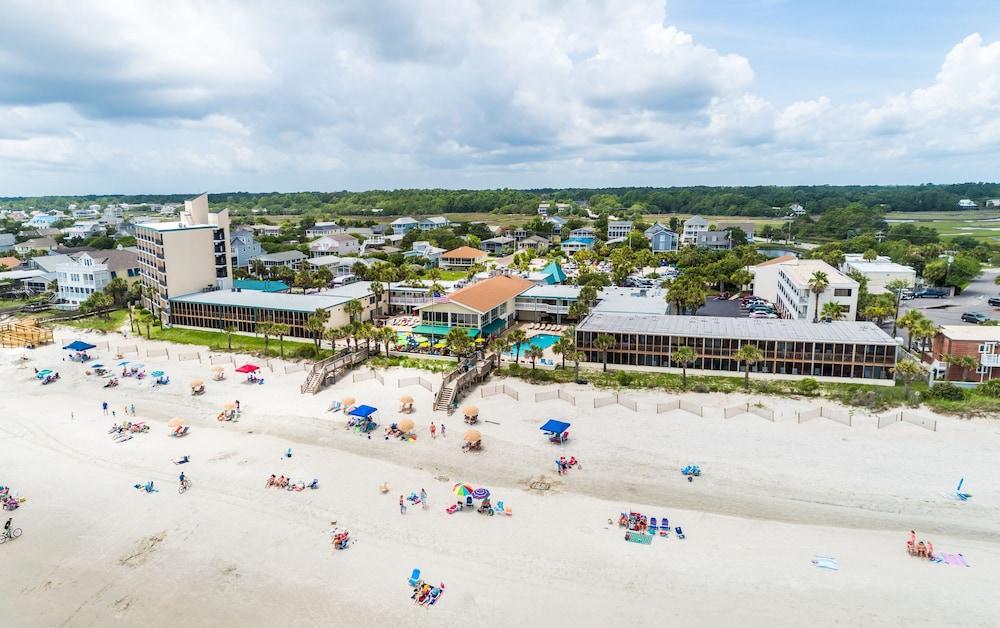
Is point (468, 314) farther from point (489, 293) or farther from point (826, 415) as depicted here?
point (826, 415)

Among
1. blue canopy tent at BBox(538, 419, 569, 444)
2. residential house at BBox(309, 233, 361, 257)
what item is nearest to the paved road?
blue canopy tent at BBox(538, 419, 569, 444)

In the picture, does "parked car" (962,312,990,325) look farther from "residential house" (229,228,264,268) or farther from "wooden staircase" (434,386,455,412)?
"residential house" (229,228,264,268)

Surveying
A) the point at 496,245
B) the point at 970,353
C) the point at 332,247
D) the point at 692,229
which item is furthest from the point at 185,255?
the point at 692,229

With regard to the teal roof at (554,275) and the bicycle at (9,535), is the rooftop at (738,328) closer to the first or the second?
the teal roof at (554,275)

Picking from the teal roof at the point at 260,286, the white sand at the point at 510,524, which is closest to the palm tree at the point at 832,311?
the white sand at the point at 510,524

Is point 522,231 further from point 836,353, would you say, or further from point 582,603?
point 582,603

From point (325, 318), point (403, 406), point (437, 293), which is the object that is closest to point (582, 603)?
point (403, 406)
